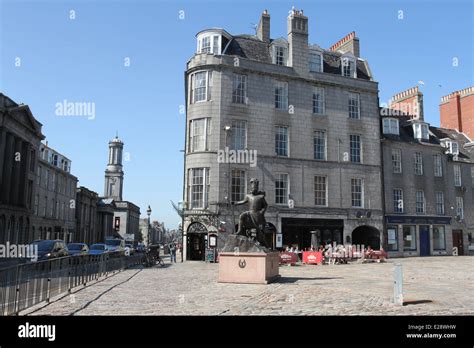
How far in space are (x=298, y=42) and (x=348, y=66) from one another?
5.95 metres

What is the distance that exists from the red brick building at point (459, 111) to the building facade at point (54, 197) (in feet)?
166

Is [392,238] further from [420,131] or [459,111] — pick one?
[459,111]

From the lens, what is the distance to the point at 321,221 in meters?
36.5

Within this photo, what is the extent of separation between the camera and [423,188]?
42.2 meters

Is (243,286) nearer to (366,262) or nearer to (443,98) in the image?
(366,262)

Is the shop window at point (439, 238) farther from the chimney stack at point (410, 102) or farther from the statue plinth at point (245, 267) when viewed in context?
the statue plinth at point (245, 267)

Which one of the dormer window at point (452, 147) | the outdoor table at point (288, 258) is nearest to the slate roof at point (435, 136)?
the dormer window at point (452, 147)

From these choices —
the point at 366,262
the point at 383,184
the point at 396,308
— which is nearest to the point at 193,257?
the point at 366,262

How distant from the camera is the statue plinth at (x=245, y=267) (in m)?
15.8

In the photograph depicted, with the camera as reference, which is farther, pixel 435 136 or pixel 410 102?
pixel 410 102

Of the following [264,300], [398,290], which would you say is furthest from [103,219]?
[398,290]
